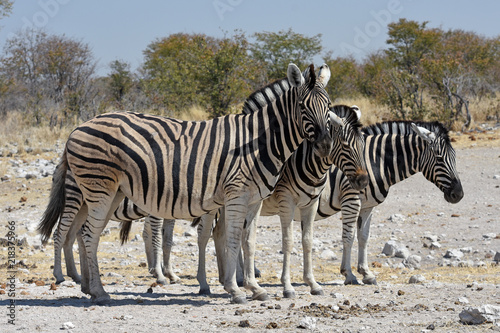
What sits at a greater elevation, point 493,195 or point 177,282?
point 493,195

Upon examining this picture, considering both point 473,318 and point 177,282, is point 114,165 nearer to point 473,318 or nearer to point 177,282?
point 177,282

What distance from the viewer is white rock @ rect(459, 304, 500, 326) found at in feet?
18.0

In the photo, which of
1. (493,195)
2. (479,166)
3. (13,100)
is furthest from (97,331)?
(13,100)

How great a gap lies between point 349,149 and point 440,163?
2025 mm

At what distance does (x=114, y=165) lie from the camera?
6762mm

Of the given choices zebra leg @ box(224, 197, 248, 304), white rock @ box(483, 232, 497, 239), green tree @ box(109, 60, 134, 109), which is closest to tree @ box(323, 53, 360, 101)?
green tree @ box(109, 60, 134, 109)

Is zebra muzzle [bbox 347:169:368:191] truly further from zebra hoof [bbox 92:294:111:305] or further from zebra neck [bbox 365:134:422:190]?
zebra hoof [bbox 92:294:111:305]

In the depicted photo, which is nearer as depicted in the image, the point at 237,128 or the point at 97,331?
the point at 97,331

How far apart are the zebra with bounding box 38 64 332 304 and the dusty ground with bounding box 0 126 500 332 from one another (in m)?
0.61

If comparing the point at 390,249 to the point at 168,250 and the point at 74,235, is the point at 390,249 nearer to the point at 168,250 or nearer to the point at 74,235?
the point at 168,250

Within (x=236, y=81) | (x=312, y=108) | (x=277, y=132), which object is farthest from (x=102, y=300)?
(x=236, y=81)

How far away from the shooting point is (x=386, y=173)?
29.1 feet

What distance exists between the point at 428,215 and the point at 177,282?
266 inches

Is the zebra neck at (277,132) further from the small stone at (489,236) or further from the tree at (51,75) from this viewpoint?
the tree at (51,75)
